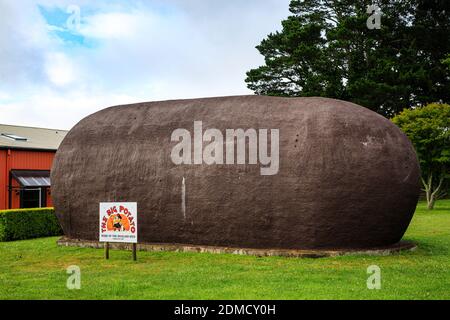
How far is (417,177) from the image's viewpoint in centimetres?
1263

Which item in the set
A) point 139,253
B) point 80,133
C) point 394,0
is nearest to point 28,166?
point 80,133

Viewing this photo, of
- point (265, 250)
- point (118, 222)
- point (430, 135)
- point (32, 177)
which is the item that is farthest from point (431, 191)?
point (118, 222)

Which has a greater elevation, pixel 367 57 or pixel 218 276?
pixel 367 57

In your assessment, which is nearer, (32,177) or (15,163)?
(15,163)

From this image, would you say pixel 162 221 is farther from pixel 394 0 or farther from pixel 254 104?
pixel 394 0

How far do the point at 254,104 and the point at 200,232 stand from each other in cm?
337

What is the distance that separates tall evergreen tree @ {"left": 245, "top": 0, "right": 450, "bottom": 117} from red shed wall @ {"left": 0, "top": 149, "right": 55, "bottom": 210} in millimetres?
16809

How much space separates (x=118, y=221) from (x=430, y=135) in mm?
22458

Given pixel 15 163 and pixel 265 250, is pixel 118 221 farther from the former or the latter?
pixel 15 163

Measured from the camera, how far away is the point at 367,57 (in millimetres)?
34938

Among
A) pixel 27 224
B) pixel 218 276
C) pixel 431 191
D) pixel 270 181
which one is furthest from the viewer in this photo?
pixel 431 191

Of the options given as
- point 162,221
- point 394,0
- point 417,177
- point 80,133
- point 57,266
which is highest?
point 394,0

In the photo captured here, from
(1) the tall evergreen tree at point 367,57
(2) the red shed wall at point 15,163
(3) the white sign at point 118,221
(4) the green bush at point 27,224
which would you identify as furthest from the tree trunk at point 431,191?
(3) the white sign at point 118,221

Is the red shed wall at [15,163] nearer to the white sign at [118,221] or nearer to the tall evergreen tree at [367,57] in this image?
the white sign at [118,221]
